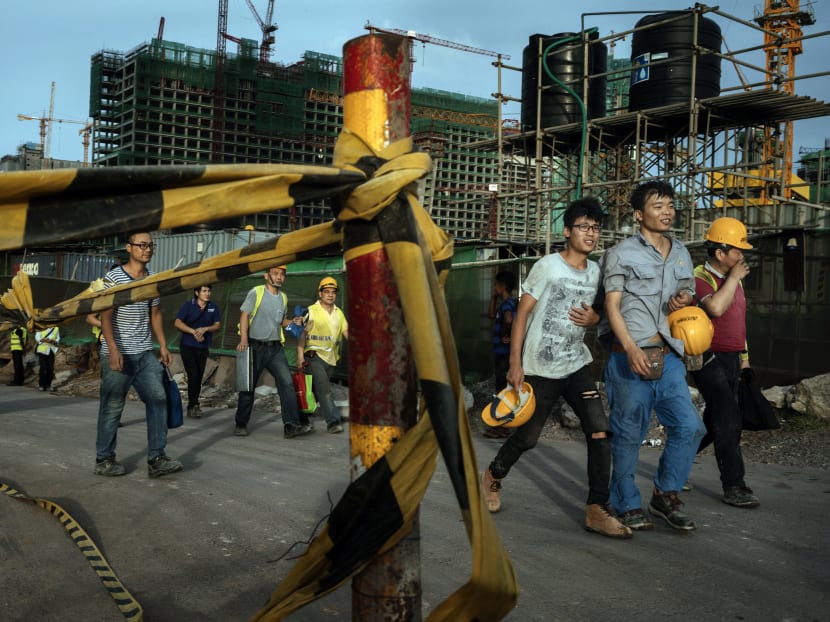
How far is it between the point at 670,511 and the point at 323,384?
17.8 feet

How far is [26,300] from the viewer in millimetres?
4156

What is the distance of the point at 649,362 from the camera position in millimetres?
5355

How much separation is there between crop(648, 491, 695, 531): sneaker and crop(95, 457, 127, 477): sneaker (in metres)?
4.16

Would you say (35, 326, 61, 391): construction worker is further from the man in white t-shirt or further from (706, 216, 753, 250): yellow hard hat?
(706, 216, 753, 250): yellow hard hat

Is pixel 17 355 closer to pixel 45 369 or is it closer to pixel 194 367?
pixel 45 369

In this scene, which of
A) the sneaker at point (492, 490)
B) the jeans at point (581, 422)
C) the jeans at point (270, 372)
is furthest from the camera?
the jeans at point (270, 372)

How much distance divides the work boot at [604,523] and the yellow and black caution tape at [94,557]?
110 inches

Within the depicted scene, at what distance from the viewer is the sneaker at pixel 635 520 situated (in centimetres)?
546

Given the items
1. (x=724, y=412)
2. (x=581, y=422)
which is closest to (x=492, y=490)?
(x=581, y=422)

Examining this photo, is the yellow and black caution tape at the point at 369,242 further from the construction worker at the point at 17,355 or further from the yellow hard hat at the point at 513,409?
the construction worker at the point at 17,355

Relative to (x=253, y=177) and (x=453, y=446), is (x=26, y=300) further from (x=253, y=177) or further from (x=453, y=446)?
(x=453, y=446)

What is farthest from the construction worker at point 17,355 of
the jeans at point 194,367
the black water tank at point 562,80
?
the black water tank at point 562,80

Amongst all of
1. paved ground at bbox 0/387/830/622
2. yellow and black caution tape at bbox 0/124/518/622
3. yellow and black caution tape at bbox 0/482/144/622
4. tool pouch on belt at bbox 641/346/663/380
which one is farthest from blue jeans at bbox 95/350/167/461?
yellow and black caution tape at bbox 0/124/518/622

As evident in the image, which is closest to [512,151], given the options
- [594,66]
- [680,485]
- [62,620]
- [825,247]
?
[594,66]
